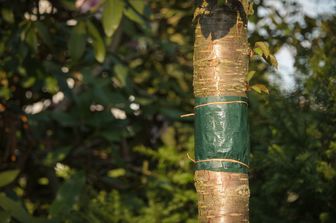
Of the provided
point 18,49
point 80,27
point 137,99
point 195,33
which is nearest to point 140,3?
point 80,27

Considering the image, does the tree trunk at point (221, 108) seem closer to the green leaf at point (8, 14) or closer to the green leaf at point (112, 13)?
the green leaf at point (112, 13)

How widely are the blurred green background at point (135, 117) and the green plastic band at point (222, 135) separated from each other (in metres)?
1.19

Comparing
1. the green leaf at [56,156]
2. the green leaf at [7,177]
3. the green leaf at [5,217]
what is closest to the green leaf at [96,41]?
the green leaf at [7,177]

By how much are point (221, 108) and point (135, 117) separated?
3326 mm

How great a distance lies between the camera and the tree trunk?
2352 mm

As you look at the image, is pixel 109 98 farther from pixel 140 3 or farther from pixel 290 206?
pixel 290 206

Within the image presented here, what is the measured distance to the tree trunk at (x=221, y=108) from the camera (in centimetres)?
235

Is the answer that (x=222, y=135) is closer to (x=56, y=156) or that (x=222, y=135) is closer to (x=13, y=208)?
(x=13, y=208)

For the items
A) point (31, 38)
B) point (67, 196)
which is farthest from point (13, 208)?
point (31, 38)

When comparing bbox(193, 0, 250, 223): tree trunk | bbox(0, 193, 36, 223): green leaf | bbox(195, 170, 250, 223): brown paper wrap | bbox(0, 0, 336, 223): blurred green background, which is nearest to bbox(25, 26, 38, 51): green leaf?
bbox(0, 0, 336, 223): blurred green background

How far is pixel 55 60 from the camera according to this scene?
16.4 ft

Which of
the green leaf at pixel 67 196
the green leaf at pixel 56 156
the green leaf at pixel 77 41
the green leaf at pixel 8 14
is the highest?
the green leaf at pixel 8 14

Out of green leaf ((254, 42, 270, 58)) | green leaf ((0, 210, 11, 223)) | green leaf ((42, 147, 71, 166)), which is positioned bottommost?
green leaf ((0, 210, 11, 223))

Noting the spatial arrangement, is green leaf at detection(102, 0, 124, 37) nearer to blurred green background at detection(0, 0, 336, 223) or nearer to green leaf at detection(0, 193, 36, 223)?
blurred green background at detection(0, 0, 336, 223)
